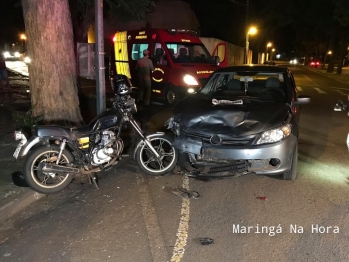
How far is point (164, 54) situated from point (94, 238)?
9.71 metres

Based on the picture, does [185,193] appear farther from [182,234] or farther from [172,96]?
[172,96]

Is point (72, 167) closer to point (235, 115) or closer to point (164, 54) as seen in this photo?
point (235, 115)

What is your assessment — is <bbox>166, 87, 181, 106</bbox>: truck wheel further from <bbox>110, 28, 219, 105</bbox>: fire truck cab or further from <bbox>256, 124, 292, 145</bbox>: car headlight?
<bbox>256, 124, 292, 145</bbox>: car headlight

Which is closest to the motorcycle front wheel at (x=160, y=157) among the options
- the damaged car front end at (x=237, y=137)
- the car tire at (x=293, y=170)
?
the damaged car front end at (x=237, y=137)

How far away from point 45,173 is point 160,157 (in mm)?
1762

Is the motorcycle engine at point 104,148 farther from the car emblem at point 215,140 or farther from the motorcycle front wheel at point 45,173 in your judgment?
the car emblem at point 215,140

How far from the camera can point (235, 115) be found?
17.9ft

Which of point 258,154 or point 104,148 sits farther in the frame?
point 104,148

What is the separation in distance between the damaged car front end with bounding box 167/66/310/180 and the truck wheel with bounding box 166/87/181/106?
6359mm

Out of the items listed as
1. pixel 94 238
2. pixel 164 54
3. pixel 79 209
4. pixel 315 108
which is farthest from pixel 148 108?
pixel 94 238

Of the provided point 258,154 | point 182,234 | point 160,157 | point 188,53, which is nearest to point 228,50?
point 188,53

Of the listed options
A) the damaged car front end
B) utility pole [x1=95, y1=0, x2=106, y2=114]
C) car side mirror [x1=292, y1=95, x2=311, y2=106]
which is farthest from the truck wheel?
car side mirror [x1=292, y1=95, x2=311, y2=106]

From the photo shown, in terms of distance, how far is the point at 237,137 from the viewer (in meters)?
5.22

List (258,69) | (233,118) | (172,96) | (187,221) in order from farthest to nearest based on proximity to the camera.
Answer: (172,96)
(258,69)
(233,118)
(187,221)
